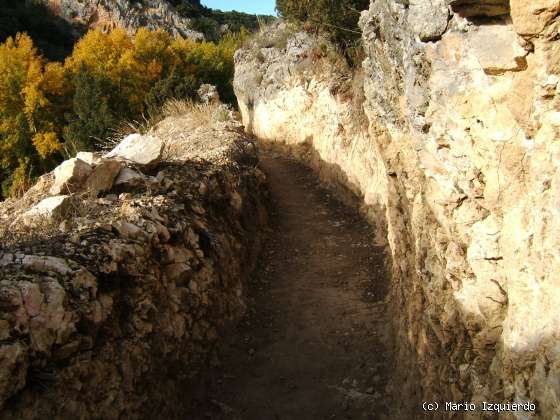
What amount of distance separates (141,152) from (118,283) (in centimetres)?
257

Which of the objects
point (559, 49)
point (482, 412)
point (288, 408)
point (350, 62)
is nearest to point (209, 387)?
point (288, 408)

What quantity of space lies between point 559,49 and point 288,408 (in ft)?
13.5

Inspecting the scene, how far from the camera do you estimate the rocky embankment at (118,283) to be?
3482 millimetres

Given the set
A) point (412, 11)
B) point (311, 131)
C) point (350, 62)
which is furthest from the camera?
point (311, 131)

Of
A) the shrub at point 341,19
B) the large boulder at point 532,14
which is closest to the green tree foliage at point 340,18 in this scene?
the shrub at point 341,19

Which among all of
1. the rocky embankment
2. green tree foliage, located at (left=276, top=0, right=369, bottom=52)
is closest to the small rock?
green tree foliage, located at (left=276, top=0, right=369, bottom=52)

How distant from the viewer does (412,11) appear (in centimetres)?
353

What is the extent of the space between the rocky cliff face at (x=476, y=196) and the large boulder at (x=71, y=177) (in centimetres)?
350

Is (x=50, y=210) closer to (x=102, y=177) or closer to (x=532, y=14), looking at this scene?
(x=102, y=177)

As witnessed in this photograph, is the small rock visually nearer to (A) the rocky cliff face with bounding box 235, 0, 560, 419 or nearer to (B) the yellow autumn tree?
(B) the yellow autumn tree

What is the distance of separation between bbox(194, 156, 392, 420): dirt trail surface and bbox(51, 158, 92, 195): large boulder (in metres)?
2.54

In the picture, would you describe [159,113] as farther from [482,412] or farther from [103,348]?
[482,412]

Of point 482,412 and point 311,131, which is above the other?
point 311,131

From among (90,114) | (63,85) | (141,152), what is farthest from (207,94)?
(141,152)
